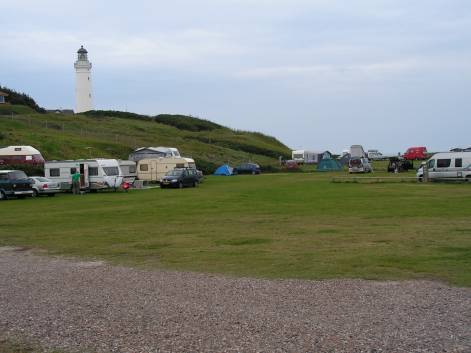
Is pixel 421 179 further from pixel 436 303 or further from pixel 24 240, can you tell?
pixel 436 303

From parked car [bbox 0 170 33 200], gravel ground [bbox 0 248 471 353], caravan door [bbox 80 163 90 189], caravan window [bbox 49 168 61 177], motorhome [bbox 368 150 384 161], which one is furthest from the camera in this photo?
motorhome [bbox 368 150 384 161]

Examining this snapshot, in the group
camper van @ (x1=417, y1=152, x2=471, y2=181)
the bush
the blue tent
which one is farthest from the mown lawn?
the bush

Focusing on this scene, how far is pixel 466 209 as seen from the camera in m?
20.5

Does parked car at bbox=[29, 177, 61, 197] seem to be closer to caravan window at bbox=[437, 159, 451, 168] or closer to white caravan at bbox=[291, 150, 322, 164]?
caravan window at bbox=[437, 159, 451, 168]

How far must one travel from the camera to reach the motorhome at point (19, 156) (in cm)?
4266

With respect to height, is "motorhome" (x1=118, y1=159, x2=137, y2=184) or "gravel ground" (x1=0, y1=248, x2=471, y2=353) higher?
"motorhome" (x1=118, y1=159, x2=137, y2=184)

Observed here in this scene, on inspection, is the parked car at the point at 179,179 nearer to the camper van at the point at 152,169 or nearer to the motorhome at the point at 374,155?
the camper van at the point at 152,169

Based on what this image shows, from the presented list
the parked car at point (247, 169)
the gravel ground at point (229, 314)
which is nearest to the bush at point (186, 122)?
the parked car at point (247, 169)

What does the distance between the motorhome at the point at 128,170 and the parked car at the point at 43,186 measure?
846 centimetres

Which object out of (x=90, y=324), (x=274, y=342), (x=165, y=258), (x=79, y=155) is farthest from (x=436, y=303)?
(x=79, y=155)

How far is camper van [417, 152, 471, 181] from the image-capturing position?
1506 inches

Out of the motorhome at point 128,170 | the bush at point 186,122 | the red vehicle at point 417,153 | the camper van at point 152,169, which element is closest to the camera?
the motorhome at point 128,170

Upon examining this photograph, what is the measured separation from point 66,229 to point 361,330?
12694 millimetres

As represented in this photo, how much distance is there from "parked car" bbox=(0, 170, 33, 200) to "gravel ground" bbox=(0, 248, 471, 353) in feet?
74.5
